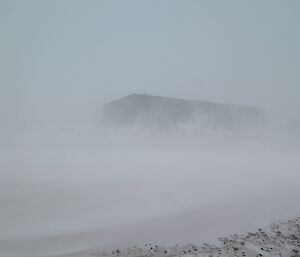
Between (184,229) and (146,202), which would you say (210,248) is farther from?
(146,202)

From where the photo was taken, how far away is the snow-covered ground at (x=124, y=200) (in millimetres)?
3436

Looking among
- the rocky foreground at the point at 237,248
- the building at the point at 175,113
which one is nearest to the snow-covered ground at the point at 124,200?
the rocky foreground at the point at 237,248

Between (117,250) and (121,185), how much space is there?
2.85 meters

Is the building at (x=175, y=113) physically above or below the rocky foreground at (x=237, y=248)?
above

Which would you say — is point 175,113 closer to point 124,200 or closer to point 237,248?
point 124,200

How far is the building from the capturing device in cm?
1628

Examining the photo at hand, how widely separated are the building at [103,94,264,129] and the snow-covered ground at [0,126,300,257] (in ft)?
22.5

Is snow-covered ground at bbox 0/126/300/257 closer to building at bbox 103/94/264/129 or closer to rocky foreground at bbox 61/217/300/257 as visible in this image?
rocky foreground at bbox 61/217/300/257

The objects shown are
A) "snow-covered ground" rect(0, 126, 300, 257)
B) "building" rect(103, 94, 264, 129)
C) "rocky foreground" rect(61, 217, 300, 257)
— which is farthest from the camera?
"building" rect(103, 94, 264, 129)

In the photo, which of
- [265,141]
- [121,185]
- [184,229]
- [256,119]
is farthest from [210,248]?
[256,119]

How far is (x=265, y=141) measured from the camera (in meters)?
18.4

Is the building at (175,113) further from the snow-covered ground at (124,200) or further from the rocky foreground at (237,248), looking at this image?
the rocky foreground at (237,248)

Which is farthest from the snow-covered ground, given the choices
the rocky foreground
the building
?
the building

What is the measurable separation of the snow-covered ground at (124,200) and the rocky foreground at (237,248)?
0.14m
